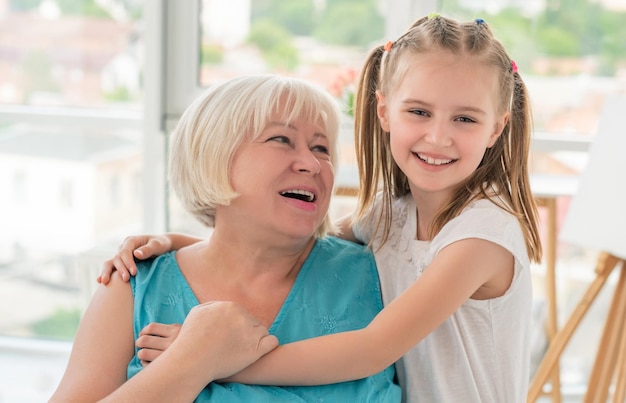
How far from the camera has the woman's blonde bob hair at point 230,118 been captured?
1.62 metres

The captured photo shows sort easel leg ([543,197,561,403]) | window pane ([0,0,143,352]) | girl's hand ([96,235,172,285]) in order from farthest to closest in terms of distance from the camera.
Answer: window pane ([0,0,143,352]), easel leg ([543,197,561,403]), girl's hand ([96,235,172,285])

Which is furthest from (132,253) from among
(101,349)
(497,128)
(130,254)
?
(497,128)

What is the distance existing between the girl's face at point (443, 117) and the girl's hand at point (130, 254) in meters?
0.54

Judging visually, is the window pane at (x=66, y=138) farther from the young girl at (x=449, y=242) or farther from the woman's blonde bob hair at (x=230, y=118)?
the young girl at (x=449, y=242)

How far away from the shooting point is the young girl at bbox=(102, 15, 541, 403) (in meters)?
1.51

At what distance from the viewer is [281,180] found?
1.62 metres

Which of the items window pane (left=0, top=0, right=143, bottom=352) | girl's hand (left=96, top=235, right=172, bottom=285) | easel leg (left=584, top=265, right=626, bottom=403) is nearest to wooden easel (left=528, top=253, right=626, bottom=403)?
easel leg (left=584, top=265, right=626, bottom=403)

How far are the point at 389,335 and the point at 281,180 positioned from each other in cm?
37

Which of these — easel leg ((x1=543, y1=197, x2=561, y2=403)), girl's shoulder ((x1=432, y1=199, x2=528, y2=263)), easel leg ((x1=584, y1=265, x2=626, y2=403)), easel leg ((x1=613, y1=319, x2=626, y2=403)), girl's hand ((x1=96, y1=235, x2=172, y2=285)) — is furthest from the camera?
easel leg ((x1=543, y1=197, x2=561, y2=403))

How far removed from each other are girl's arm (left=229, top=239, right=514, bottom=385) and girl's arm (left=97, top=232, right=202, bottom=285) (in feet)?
1.09

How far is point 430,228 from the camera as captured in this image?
1.71 metres

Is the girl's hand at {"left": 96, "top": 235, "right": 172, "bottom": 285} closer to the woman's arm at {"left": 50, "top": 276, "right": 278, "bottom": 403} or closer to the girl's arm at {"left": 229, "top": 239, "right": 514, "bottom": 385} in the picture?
the woman's arm at {"left": 50, "top": 276, "right": 278, "bottom": 403}

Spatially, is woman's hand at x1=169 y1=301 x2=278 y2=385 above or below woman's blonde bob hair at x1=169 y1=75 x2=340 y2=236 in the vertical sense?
below

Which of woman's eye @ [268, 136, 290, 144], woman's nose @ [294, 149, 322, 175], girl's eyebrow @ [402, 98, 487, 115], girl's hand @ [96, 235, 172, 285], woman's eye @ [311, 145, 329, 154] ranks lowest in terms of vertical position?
girl's hand @ [96, 235, 172, 285]
